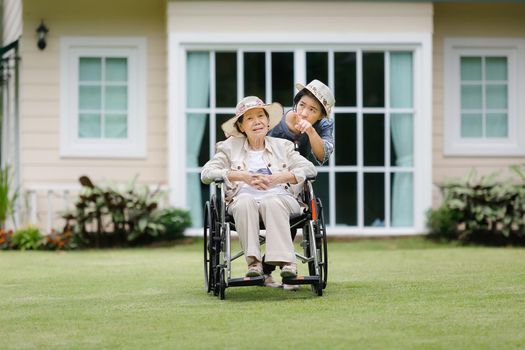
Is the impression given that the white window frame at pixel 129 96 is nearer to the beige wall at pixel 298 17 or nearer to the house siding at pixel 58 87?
the house siding at pixel 58 87

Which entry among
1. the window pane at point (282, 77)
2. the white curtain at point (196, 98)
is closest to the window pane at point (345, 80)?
the window pane at point (282, 77)

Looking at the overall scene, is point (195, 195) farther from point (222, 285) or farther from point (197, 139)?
point (222, 285)

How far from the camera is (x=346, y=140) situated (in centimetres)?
1345

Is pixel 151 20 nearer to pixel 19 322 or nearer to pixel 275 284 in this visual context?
pixel 275 284

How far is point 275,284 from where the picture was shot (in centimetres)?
760

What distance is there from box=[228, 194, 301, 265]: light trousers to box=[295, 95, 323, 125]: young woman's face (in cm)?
79

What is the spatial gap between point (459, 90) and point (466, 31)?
0.69m

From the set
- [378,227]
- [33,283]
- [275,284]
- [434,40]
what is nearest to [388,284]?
[275,284]

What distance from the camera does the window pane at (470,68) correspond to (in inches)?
563

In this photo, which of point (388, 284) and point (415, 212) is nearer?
point (388, 284)

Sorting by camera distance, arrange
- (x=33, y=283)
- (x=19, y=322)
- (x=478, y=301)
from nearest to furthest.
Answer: (x=19, y=322) → (x=478, y=301) → (x=33, y=283)

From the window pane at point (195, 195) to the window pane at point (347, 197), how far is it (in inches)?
57.1

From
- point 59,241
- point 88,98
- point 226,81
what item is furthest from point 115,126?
point 59,241

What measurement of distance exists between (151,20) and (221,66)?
1.21m
